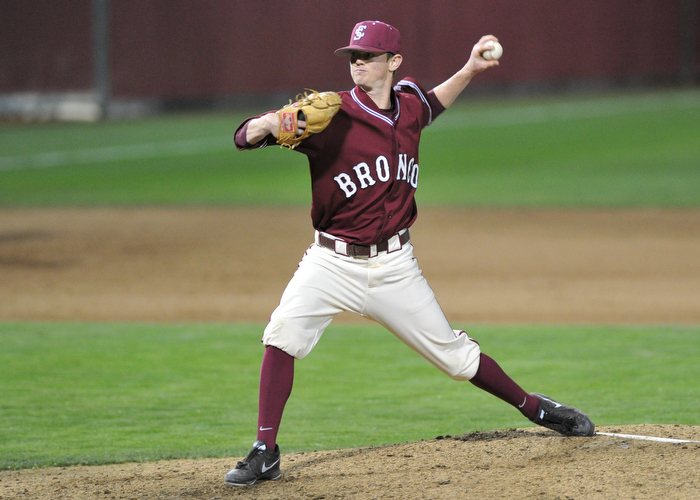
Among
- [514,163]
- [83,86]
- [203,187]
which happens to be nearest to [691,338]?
[203,187]

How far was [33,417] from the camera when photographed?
5273 mm

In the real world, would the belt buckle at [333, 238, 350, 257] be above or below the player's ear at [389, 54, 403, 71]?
below

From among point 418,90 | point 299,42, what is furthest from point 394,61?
point 299,42

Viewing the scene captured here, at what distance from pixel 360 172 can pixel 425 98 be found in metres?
0.65

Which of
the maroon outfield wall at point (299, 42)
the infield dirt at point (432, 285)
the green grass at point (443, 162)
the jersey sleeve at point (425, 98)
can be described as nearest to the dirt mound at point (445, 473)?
the infield dirt at point (432, 285)

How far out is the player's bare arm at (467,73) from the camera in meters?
4.29

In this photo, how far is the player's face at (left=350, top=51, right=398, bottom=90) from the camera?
158 inches

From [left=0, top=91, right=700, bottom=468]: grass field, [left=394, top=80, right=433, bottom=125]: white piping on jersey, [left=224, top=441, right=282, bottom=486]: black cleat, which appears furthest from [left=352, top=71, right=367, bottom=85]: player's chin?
[left=0, top=91, right=700, bottom=468]: grass field

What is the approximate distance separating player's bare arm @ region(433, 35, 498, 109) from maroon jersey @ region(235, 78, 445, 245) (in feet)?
1.45

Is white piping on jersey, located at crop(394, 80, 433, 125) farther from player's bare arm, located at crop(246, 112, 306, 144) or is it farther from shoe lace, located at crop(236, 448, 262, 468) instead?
shoe lace, located at crop(236, 448, 262, 468)

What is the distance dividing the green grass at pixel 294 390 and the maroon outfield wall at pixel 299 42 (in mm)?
17905

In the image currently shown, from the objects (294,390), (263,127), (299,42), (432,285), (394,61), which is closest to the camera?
(263,127)

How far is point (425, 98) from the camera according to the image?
4375mm

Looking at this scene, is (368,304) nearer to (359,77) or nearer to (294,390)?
(359,77)
